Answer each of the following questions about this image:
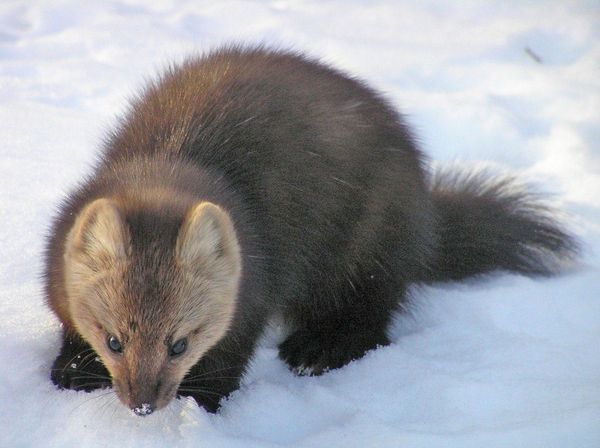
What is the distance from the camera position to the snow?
3.11m

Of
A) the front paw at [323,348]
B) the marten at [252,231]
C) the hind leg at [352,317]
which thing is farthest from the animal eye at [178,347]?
the hind leg at [352,317]

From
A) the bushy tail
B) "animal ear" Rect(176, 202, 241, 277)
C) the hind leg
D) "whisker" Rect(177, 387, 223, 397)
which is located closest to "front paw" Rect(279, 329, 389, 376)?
the hind leg

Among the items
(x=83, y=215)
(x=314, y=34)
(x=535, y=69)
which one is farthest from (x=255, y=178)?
(x=535, y=69)

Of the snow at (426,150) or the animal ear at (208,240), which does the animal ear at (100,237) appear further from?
the snow at (426,150)

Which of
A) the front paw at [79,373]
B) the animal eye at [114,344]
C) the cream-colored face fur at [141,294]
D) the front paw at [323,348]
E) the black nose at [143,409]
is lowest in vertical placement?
the front paw at [323,348]

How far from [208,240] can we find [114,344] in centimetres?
49

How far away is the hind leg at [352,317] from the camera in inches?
163

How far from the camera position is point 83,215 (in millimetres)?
2939

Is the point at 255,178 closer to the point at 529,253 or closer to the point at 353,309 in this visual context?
the point at 353,309

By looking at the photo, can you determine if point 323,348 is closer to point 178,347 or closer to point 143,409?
point 178,347

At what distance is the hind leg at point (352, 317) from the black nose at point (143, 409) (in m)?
1.29

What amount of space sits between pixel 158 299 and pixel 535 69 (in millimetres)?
5046

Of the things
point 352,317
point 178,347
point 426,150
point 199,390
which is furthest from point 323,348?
point 426,150

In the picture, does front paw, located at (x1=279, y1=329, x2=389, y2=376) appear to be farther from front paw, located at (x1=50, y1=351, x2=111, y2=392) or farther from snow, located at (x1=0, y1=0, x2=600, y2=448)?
front paw, located at (x1=50, y1=351, x2=111, y2=392)
